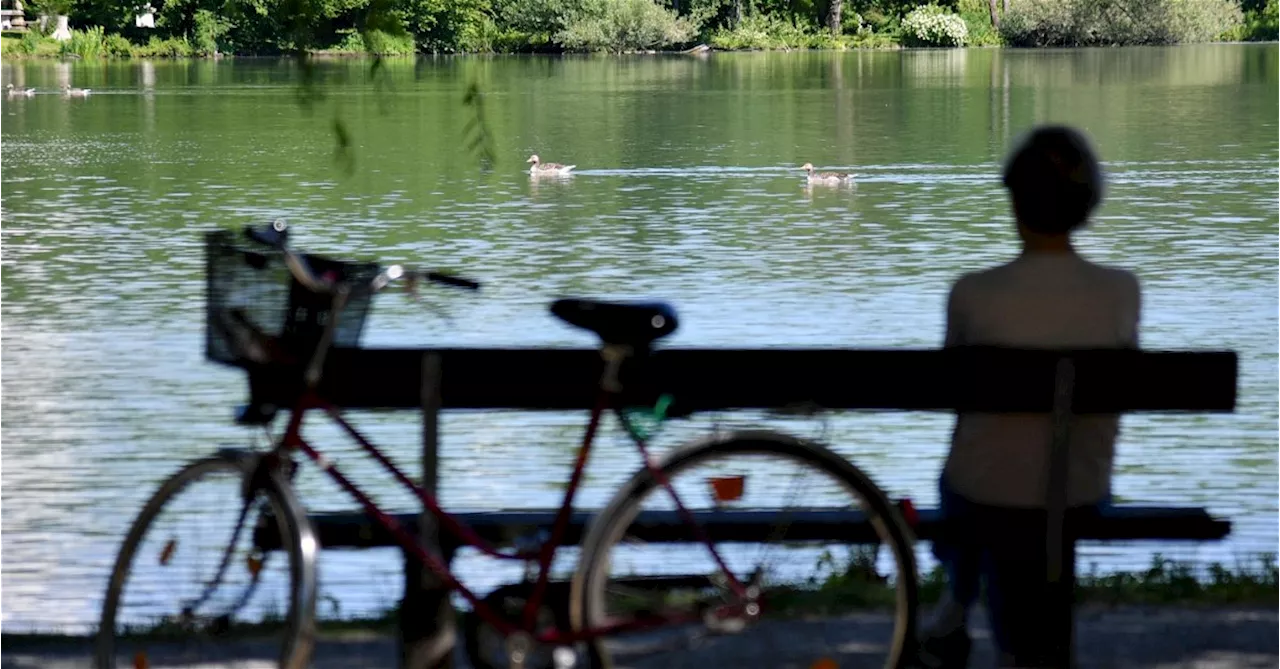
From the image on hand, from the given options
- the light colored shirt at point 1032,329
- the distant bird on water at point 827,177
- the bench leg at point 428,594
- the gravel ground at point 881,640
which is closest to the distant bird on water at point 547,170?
the distant bird on water at point 827,177

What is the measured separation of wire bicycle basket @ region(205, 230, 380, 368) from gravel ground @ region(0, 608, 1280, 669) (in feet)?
2.83

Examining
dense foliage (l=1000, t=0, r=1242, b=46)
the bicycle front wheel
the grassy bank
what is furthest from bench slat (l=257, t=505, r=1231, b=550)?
dense foliage (l=1000, t=0, r=1242, b=46)

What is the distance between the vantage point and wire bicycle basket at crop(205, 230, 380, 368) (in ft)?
12.6

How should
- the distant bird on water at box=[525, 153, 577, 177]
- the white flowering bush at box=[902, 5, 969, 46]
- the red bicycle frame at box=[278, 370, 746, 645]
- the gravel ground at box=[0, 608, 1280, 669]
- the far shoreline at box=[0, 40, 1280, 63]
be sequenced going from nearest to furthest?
the red bicycle frame at box=[278, 370, 746, 645]
the gravel ground at box=[0, 608, 1280, 669]
the distant bird on water at box=[525, 153, 577, 177]
the far shoreline at box=[0, 40, 1280, 63]
the white flowering bush at box=[902, 5, 969, 46]

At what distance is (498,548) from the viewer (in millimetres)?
4211

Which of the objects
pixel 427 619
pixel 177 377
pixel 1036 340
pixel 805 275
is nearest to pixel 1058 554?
pixel 1036 340

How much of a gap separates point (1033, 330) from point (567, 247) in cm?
1849

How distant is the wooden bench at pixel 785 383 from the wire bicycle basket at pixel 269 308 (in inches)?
3.3

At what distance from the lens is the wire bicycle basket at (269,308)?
3.85m

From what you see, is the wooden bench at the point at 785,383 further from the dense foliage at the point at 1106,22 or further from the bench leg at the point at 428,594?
the dense foliage at the point at 1106,22

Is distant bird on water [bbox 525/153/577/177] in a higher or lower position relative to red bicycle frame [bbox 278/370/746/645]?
lower

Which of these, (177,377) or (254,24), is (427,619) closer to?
(177,377)

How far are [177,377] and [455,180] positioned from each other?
17.1 meters

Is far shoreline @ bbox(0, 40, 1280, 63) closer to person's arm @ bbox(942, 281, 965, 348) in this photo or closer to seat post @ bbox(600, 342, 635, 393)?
person's arm @ bbox(942, 281, 965, 348)
